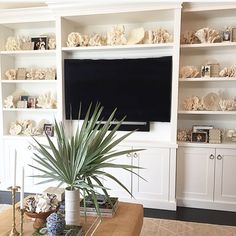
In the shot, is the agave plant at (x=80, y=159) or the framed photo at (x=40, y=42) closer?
the agave plant at (x=80, y=159)

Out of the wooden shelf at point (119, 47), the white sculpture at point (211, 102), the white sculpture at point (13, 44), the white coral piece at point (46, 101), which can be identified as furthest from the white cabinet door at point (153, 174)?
the white sculpture at point (13, 44)

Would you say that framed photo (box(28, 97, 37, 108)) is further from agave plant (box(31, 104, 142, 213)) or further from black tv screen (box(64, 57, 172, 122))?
agave plant (box(31, 104, 142, 213))

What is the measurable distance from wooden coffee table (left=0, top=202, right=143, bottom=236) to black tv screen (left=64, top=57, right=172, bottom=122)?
155 centimetres

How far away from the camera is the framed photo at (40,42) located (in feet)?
12.1

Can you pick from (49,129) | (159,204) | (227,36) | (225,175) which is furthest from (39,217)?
(227,36)

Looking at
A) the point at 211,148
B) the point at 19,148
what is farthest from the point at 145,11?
the point at 19,148

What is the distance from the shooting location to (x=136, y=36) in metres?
3.33

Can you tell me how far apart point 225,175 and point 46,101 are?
8.07 feet

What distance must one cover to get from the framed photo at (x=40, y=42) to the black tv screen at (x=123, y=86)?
44 centimetres

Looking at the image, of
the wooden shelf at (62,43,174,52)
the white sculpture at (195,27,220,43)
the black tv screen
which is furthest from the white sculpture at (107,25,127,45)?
the white sculpture at (195,27,220,43)

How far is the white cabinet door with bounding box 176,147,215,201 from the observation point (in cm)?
323

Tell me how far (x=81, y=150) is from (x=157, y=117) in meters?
1.95

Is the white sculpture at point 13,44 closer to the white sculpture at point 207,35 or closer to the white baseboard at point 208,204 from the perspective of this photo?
the white sculpture at point 207,35

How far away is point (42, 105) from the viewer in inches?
147
